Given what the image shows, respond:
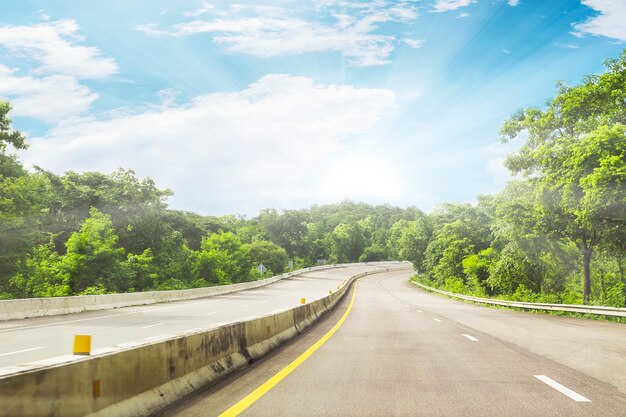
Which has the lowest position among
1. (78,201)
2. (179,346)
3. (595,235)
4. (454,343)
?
(454,343)

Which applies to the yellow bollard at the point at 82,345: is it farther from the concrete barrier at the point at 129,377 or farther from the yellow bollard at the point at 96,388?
the yellow bollard at the point at 96,388

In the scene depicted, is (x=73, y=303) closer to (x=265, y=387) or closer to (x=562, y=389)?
(x=265, y=387)

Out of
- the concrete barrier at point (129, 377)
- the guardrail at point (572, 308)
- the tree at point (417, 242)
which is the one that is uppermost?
the tree at point (417, 242)

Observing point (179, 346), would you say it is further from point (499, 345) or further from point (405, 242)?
point (405, 242)

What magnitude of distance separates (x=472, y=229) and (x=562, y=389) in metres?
88.6

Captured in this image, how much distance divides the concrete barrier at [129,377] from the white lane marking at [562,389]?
4547 millimetres

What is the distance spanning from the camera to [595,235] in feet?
117

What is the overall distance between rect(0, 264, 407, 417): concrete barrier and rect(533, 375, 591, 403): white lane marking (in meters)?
4.55

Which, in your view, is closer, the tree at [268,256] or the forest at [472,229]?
the forest at [472,229]

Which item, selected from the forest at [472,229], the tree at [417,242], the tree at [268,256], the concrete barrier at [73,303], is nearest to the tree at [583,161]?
the forest at [472,229]

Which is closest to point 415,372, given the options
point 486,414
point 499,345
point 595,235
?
point 486,414

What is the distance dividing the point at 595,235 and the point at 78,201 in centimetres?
6092

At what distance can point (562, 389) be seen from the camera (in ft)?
24.3

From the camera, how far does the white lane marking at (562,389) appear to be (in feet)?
22.2
